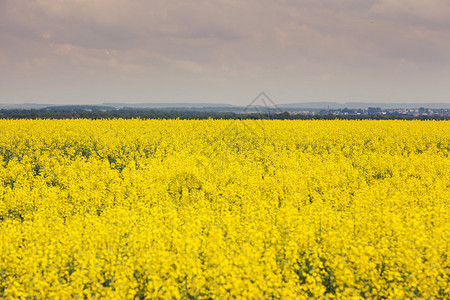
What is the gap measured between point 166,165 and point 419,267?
40.8 ft

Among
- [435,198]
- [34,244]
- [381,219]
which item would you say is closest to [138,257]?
[34,244]

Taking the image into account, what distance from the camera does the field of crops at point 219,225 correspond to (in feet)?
20.4

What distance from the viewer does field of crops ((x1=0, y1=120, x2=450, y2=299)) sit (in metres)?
6.21

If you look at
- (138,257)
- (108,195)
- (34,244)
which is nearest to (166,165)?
(108,195)

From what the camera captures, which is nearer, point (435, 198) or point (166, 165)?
point (435, 198)

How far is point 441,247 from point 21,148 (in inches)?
959

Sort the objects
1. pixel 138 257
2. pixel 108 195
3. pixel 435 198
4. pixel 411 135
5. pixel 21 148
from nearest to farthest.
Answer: pixel 138 257 → pixel 435 198 → pixel 108 195 → pixel 21 148 → pixel 411 135

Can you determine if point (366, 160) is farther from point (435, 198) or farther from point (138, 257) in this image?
point (138, 257)

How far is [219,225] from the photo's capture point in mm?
8312

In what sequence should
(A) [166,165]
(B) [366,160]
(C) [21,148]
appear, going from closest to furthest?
(A) [166,165]
(B) [366,160]
(C) [21,148]

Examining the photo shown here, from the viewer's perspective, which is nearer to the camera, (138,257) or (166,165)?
(138,257)

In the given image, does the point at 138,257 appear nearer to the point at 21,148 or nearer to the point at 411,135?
the point at 21,148

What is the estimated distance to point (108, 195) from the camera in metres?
12.6

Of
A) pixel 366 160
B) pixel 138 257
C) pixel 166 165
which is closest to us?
pixel 138 257
